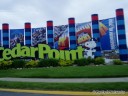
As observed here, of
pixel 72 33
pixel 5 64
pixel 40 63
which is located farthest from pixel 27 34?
pixel 5 64

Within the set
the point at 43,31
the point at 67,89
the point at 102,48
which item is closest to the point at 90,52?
the point at 102,48

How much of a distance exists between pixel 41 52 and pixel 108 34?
861 centimetres

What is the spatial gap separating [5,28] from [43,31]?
204 inches

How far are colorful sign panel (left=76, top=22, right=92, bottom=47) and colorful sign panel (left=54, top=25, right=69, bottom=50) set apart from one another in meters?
1.54

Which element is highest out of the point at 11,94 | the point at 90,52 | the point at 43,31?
the point at 43,31

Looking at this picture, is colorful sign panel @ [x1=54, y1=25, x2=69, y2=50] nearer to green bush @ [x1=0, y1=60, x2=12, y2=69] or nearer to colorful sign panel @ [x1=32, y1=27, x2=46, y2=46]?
colorful sign panel @ [x1=32, y1=27, x2=46, y2=46]

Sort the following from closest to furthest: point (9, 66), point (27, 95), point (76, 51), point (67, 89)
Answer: point (27, 95) → point (67, 89) → point (9, 66) → point (76, 51)

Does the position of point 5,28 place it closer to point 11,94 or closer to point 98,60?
point 98,60

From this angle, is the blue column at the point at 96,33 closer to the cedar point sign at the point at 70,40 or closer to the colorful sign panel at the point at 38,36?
the cedar point sign at the point at 70,40

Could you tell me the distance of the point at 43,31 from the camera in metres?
36.4

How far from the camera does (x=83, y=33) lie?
3494 centimetres

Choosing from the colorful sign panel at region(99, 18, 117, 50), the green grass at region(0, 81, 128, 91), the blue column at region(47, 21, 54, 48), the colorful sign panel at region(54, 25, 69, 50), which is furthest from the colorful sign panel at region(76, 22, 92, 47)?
the green grass at region(0, 81, 128, 91)

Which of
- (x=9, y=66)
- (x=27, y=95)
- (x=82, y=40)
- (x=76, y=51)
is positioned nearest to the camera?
(x=27, y=95)

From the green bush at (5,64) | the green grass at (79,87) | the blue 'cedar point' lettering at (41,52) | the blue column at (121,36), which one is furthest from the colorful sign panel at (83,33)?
the green grass at (79,87)
